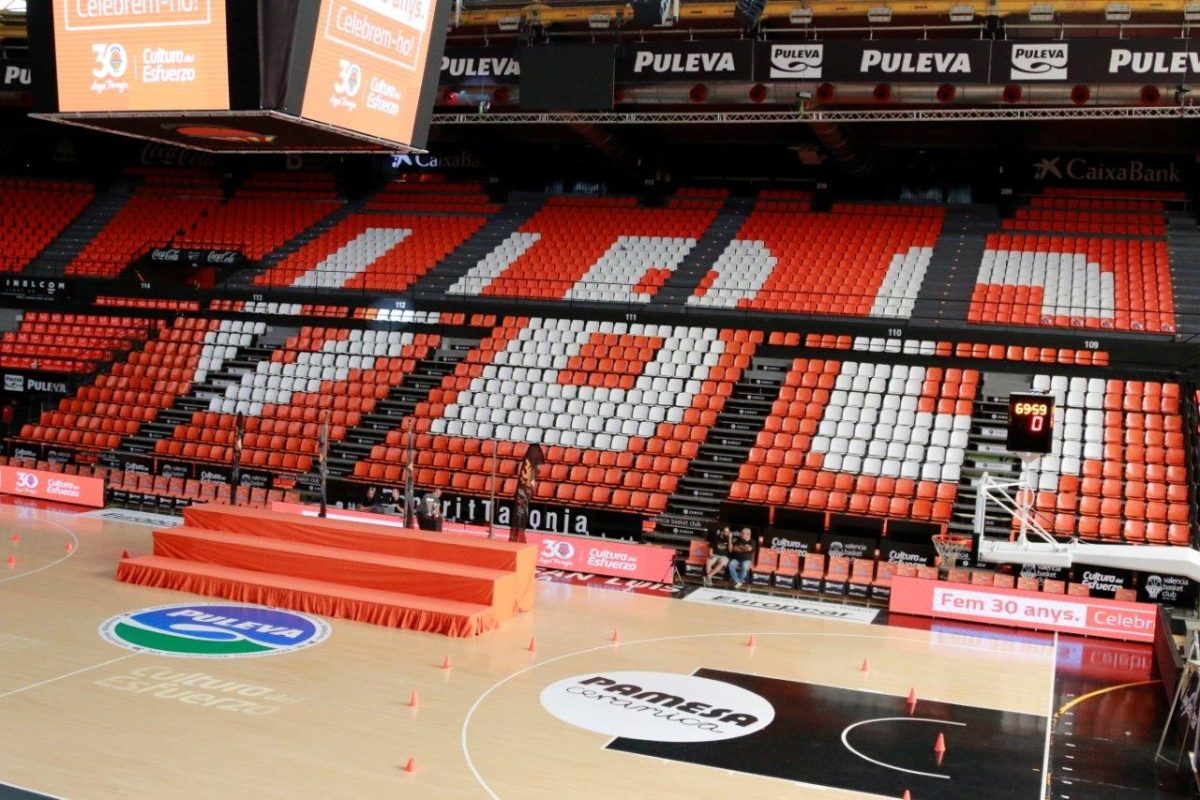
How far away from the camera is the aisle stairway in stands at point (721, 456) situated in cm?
2105

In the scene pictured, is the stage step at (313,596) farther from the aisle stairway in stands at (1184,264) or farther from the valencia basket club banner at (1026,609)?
the aisle stairway in stands at (1184,264)

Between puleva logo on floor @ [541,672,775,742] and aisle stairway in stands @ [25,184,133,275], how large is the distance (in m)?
25.0

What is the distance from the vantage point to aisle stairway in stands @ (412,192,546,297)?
29750 millimetres

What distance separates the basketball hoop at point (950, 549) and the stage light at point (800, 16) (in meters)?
11.5

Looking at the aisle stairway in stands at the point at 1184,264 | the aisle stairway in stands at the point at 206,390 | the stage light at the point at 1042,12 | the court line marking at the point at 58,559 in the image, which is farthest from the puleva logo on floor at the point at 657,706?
the stage light at the point at 1042,12

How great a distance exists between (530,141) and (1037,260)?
1428cm

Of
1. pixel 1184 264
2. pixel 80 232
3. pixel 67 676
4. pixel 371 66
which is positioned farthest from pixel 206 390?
pixel 1184 264

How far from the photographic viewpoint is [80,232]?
3478cm

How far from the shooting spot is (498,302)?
28406mm

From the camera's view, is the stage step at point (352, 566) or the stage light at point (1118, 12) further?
the stage light at point (1118, 12)

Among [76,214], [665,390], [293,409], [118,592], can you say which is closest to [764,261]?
[665,390]

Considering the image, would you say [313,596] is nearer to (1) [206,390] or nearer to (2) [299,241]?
(1) [206,390]

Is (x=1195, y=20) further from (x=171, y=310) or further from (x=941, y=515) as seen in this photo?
(x=171, y=310)

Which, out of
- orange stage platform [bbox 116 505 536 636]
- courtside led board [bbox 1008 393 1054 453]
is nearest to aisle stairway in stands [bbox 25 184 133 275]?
orange stage platform [bbox 116 505 536 636]
